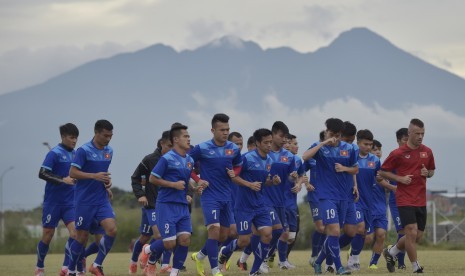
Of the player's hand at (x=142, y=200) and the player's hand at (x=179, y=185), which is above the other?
the player's hand at (x=179, y=185)

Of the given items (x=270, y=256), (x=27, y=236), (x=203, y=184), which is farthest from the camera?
(x=27, y=236)

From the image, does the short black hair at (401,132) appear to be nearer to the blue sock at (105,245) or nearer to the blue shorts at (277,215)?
the blue shorts at (277,215)

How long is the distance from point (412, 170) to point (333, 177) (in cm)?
131

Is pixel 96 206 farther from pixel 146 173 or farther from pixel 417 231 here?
pixel 417 231

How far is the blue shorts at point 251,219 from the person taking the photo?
19.0m

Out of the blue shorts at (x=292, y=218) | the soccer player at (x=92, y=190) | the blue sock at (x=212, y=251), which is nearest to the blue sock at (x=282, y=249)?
the blue shorts at (x=292, y=218)

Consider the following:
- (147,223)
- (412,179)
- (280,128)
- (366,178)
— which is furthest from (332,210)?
(147,223)

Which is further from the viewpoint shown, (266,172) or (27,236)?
(27,236)

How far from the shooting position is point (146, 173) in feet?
68.7

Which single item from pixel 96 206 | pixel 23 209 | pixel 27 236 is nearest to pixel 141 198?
pixel 96 206

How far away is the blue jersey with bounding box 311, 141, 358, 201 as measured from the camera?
1883 cm

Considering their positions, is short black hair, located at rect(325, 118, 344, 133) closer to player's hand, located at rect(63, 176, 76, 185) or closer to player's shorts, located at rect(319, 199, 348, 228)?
player's shorts, located at rect(319, 199, 348, 228)

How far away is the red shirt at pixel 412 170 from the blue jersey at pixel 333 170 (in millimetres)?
805

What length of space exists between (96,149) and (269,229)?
3.16 m
